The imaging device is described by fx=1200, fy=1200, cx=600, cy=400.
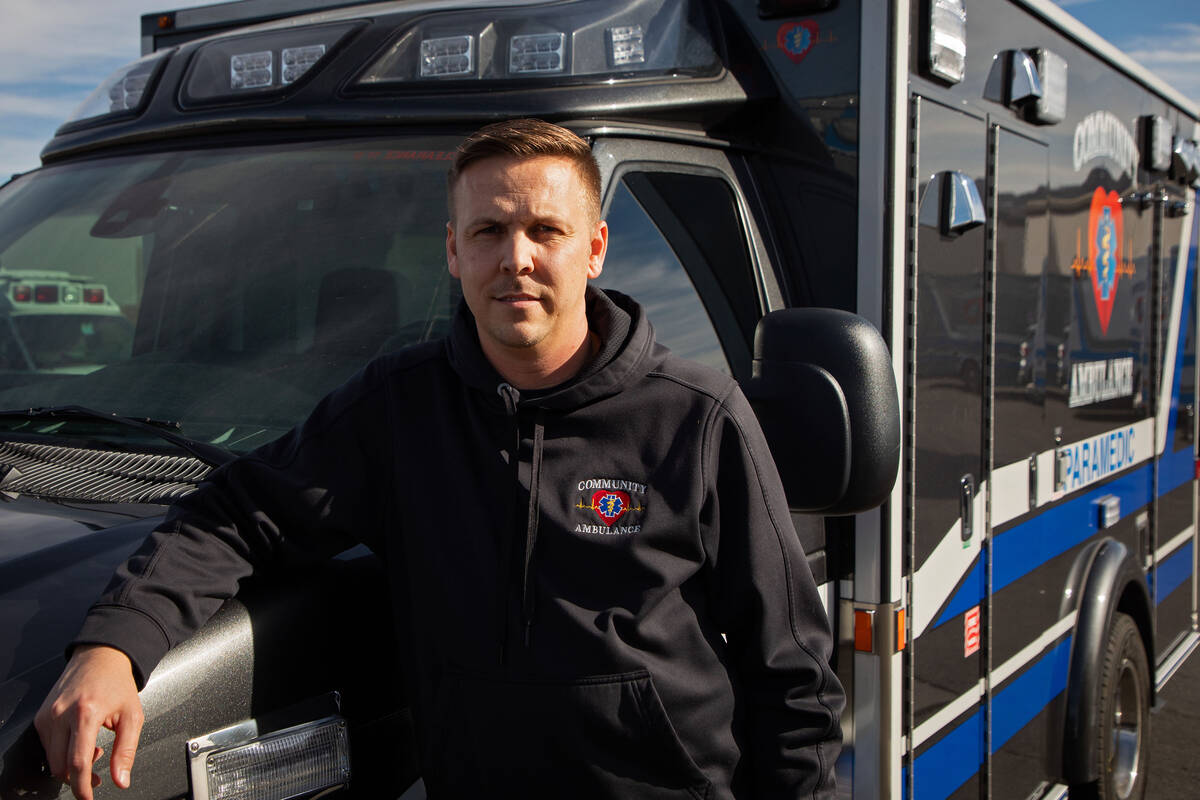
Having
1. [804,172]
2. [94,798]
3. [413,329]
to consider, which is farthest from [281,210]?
[94,798]

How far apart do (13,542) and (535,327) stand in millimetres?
854

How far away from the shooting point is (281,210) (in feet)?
8.43

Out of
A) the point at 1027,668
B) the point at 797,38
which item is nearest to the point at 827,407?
the point at 797,38

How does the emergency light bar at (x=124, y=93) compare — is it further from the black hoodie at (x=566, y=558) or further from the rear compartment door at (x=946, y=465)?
the rear compartment door at (x=946, y=465)

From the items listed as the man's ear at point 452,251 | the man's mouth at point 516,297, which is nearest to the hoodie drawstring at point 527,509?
the man's mouth at point 516,297

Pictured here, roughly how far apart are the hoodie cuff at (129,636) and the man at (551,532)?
0.10 meters

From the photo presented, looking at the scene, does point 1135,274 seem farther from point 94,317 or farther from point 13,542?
point 13,542

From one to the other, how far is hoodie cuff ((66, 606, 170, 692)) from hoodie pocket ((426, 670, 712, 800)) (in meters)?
0.41

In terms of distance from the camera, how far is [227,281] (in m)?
2.53

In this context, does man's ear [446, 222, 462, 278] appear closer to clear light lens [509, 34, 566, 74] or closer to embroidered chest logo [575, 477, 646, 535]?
embroidered chest logo [575, 477, 646, 535]

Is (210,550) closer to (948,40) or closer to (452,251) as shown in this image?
(452,251)

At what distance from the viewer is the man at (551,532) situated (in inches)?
66.9

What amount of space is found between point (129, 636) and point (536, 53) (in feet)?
5.15

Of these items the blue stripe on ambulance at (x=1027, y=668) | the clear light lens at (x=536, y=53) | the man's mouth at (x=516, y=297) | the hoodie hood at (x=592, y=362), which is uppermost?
the clear light lens at (x=536, y=53)
